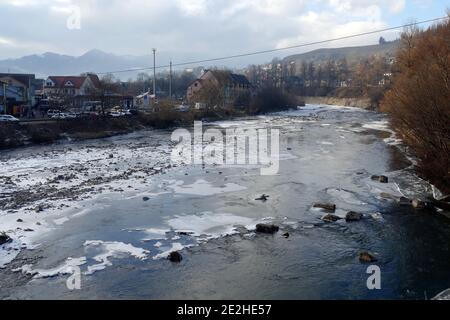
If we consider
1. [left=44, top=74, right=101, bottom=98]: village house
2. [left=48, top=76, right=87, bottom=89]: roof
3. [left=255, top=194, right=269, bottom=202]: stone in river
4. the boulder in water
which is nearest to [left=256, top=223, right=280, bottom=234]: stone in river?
[left=255, top=194, right=269, bottom=202]: stone in river

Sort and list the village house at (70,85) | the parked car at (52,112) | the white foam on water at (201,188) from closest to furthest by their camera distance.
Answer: the white foam on water at (201,188) < the parked car at (52,112) < the village house at (70,85)

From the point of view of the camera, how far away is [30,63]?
12031cm

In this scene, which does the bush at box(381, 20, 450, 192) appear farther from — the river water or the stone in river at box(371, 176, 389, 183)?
the stone in river at box(371, 176, 389, 183)

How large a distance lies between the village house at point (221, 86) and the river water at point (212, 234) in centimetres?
4495

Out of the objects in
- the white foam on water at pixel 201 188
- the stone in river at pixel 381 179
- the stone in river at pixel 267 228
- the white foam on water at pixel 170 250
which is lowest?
the white foam on water at pixel 170 250

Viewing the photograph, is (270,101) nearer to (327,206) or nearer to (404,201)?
(404,201)

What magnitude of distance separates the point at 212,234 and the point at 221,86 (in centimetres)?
6286

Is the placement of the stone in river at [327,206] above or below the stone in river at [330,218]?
above

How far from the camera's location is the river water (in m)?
9.86

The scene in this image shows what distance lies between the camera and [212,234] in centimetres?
1322

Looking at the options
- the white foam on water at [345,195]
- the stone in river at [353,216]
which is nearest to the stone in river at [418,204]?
the white foam on water at [345,195]

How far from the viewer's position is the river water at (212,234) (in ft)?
32.3

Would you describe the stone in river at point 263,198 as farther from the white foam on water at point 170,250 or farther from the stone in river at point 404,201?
the white foam on water at point 170,250
